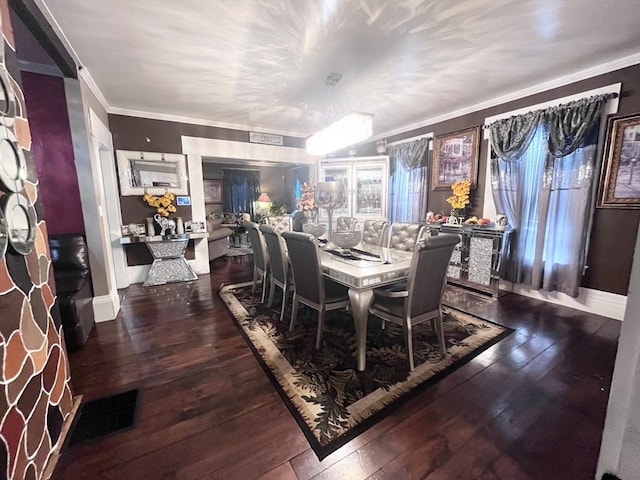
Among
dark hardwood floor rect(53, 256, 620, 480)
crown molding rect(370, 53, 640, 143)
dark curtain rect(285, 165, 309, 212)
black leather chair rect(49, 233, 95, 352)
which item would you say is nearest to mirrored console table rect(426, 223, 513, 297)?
dark hardwood floor rect(53, 256, 620, 480)

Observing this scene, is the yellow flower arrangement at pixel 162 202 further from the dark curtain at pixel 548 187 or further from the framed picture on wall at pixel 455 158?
the dark curtain at pixel 548 187

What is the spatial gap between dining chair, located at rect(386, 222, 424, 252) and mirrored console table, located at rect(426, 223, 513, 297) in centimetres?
67

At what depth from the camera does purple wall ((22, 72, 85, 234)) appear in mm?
2367

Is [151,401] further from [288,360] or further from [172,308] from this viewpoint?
[172,308]

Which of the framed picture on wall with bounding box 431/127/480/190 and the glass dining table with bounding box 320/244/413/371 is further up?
the framed picture on wall with bounding box 431/127/480/190

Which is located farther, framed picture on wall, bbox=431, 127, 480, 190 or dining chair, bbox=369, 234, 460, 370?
framed picture on wall, bbox=431, 127, 480, 190

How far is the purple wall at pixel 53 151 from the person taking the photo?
2367mm

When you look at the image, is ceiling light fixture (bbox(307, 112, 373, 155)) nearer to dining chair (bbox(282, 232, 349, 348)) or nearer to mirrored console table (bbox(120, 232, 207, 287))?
dining chair (bbox(282, 232, 349, 348))

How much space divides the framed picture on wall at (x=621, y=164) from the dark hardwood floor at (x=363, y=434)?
1222mm

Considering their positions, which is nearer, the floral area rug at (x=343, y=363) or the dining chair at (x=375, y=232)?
the floral area rug at (x=343, y=363)

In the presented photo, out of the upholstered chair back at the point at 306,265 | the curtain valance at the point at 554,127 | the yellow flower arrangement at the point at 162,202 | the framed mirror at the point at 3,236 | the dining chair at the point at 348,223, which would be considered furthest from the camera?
the yellow flower arrangement at the point at 162,202

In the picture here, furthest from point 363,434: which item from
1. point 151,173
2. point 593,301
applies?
point 151,173

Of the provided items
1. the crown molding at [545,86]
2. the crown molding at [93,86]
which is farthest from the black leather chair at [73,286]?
the crown molding at [545,86]

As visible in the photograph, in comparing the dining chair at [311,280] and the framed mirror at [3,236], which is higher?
the framed mirror at [3,236]
